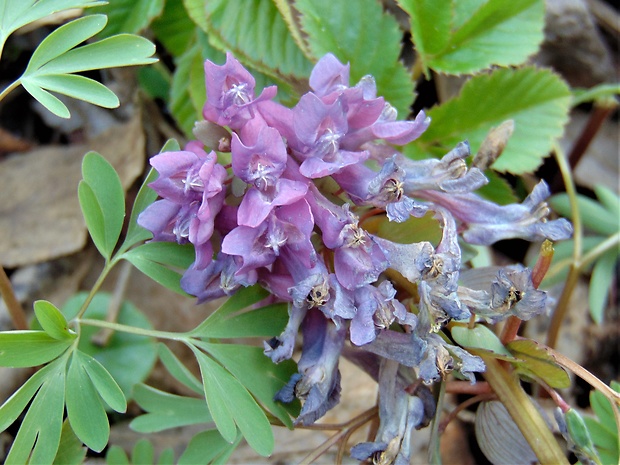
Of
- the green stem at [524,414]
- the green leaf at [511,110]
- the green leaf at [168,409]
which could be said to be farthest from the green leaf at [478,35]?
the green leaf at [168,409]

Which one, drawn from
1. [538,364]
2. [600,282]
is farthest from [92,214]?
[600,282]

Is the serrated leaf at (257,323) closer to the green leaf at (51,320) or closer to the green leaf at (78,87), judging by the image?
the green leaf at (51,320)

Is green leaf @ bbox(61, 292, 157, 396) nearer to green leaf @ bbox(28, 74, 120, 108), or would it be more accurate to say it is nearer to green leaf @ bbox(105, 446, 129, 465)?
→ green leaf @ bbox(105, 446, 129, 465)

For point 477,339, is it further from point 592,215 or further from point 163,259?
point 592,215

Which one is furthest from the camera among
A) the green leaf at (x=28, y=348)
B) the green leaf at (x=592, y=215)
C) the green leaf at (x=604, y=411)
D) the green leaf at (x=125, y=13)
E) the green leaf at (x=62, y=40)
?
the green leaf at (x=592, y=215)

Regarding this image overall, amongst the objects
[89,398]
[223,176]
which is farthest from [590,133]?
[89,398]

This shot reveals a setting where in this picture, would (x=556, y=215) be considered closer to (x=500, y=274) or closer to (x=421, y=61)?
(x=421, y=61)
